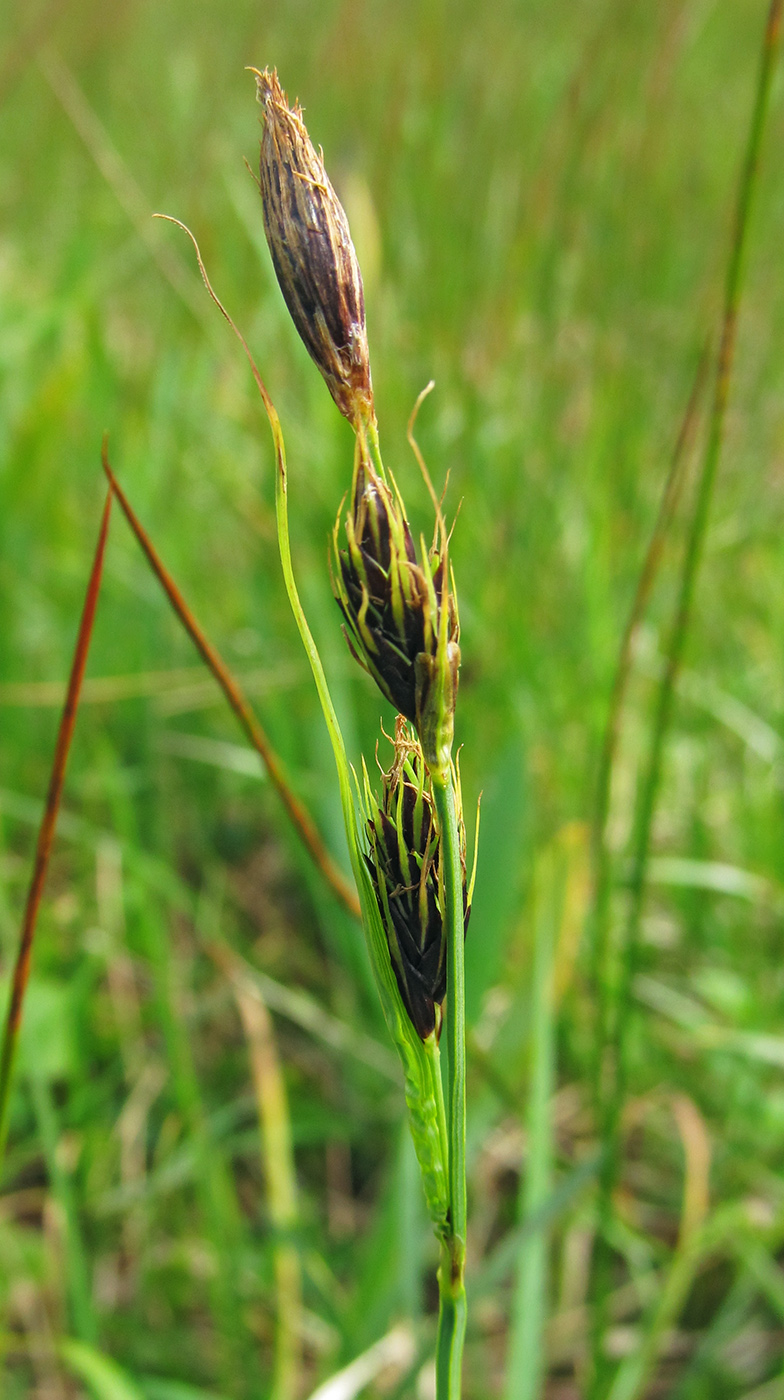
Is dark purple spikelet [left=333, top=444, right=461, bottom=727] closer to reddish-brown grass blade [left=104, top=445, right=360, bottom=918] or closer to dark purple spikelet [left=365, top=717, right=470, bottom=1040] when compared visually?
dark purple spikelet [left=365, top=717, right=470, bottom=1040]

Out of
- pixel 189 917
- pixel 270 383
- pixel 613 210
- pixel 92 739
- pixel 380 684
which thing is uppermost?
pixel 613 210

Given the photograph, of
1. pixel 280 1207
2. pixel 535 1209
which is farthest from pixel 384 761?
pixel 535 1209

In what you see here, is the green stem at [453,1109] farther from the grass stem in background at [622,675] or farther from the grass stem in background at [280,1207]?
the grass stem in background at [280,1207]

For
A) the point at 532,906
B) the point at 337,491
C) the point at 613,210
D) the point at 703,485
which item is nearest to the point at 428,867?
the point at 703,485

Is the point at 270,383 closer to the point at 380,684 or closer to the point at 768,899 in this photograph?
the point at 768,899

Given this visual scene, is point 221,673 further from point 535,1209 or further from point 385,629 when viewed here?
point 535,1209

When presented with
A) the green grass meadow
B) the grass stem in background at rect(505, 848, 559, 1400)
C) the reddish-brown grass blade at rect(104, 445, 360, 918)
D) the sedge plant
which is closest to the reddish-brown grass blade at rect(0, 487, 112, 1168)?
the reddish-brown grass blade at rect(104, 445, 360, 918)
